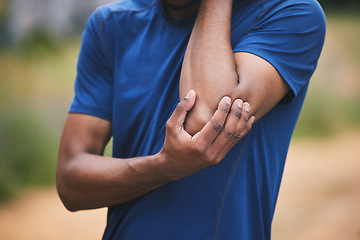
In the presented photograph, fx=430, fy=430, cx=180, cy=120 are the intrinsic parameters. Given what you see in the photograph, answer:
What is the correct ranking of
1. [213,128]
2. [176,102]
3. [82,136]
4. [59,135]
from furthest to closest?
[59,135]
[82,136]
[176,102]
[213,128]

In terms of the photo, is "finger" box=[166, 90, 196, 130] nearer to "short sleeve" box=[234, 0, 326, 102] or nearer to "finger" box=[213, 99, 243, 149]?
"finger" box=[213, 99, 243, 149]

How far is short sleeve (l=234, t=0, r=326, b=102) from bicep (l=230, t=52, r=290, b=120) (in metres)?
0.02

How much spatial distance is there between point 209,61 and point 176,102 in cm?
19

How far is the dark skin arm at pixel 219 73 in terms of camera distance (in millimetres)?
1057

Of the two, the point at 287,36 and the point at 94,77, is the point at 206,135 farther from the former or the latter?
the point at 94,77

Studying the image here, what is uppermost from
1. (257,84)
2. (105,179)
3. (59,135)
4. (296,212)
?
(257,84)

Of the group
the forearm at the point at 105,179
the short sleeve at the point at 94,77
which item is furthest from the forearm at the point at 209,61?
the short sleeve at the point at 94,77

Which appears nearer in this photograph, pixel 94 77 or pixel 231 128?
pixel 231 128

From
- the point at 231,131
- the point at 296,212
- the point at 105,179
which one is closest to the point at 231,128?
the point at 231,131

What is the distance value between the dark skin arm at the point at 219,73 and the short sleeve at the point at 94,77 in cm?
34

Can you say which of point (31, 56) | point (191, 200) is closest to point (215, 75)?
point (191, 200)

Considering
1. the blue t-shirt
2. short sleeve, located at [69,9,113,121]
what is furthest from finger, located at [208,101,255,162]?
short sleeve, located at [69,9,113,121]

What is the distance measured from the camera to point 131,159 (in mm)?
1190

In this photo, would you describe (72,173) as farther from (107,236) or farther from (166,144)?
(166,144)
